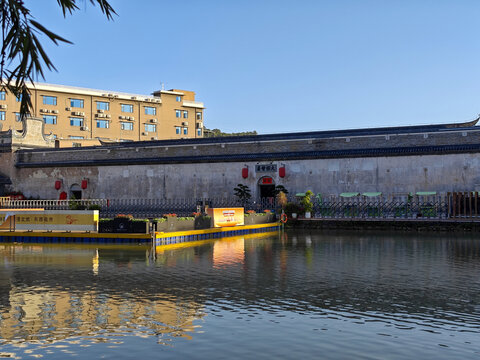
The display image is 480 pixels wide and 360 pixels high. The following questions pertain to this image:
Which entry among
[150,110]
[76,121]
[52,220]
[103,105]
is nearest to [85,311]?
[52,220]

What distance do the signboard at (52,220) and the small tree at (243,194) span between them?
1901 cm

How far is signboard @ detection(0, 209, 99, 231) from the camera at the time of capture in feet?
88.7

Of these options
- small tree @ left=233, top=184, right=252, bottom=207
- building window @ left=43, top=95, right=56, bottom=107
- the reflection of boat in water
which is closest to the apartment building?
building window @ left=43, top=95, right=56, bottom=107

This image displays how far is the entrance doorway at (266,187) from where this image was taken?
4553 centimetres

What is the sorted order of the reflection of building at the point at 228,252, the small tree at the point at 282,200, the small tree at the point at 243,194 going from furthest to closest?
the small tree at the point at 243,194 < the small tree at the point at 282,200 < the reflection of building at the point at 228,252

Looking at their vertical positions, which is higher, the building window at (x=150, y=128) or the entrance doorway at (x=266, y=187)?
the building window at (x=150, y=128)

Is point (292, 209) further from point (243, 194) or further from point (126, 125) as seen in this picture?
point (126, 125)

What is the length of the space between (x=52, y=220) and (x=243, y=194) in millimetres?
19683

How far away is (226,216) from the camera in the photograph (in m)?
32.4

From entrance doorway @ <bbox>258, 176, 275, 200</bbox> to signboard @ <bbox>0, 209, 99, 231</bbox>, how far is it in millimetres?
20373

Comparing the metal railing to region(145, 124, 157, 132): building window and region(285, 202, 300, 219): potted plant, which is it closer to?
region(285, 202, 300, 219): potted plant

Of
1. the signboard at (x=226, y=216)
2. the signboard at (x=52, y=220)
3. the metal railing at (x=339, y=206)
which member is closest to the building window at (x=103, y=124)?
the metal railing at (x=339, y=206)

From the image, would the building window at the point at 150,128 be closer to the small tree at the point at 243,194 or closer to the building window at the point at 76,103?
the building window at the point at 76,103

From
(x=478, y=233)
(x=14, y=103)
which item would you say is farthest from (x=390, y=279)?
(x=14, y=103)
